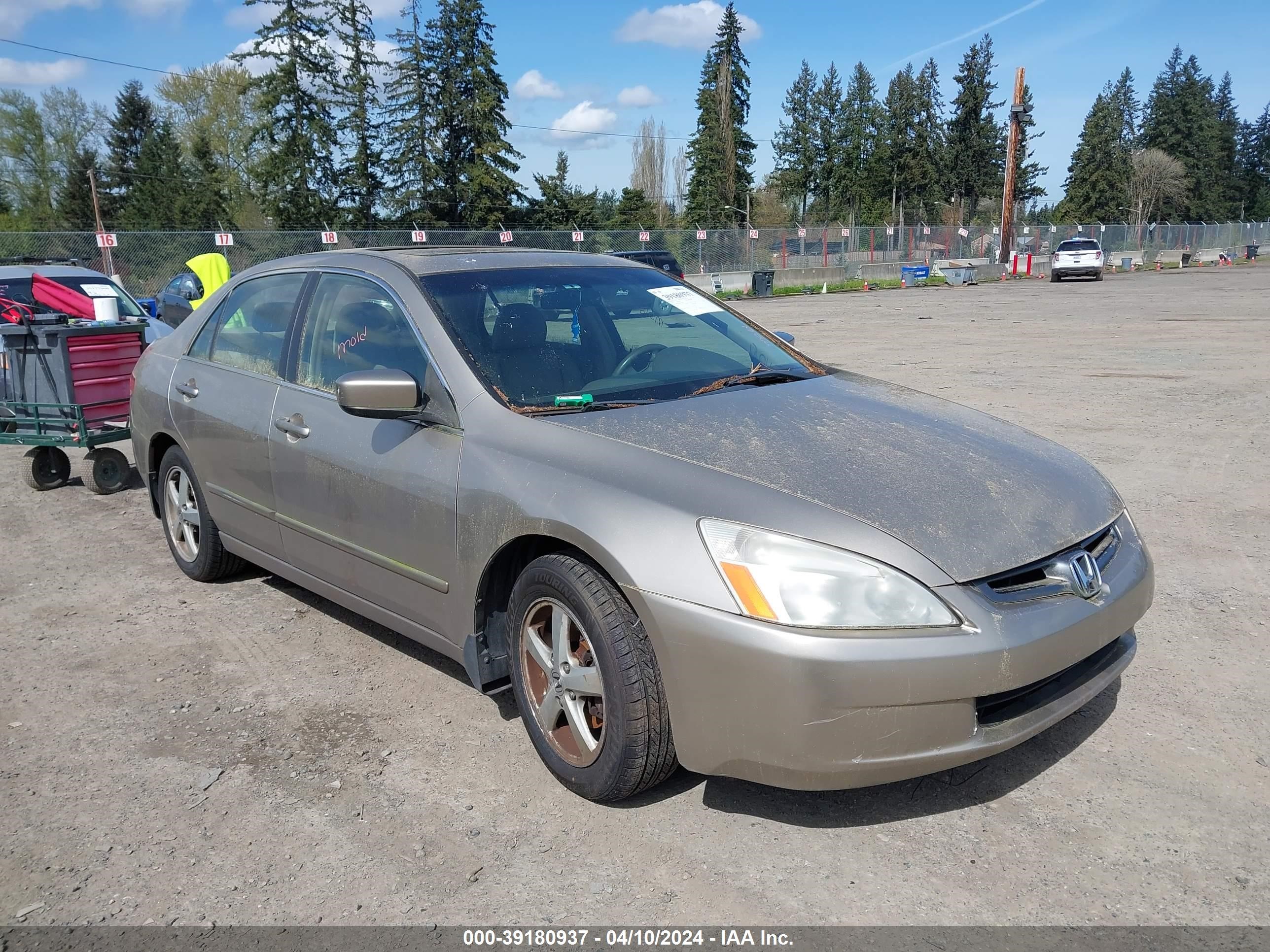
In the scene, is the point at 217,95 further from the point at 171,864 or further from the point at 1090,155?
the point at 1090,155

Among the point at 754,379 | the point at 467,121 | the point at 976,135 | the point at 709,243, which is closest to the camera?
the point at 754,379

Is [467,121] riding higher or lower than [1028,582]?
higher

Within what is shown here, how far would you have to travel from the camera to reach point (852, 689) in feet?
8.30

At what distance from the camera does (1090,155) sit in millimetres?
95562

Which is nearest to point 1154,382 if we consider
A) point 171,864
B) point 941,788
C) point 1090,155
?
point 941,788

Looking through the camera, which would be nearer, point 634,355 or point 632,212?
point 634,355

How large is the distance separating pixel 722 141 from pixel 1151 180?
4976cm

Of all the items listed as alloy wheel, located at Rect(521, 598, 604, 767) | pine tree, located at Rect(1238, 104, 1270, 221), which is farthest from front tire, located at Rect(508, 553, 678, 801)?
pine tree, located at Rect(1238, 104, 1270, 221)

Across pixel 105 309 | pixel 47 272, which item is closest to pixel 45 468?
pixel 105 309

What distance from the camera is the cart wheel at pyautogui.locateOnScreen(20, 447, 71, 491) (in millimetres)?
7672

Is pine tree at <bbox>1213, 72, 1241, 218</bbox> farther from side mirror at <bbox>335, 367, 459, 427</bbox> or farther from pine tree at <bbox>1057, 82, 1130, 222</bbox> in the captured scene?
side mirror at <bbox>335, 367, 459, 427</bbox>

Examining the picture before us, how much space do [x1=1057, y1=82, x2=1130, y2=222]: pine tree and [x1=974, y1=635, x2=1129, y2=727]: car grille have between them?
104261mm

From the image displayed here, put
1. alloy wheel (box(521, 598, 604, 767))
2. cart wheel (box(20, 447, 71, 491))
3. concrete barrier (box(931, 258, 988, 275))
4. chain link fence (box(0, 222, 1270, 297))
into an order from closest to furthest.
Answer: alloy wheel (box(521, 598, 604, 767)) < cart wheel (box(20, 447, 71, 491)) < chain link fence (box(0, 222, 1270, 297)) < concrete barrier (box(931, 258, 988, 275))

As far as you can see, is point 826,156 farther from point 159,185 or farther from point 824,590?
point 824,590
